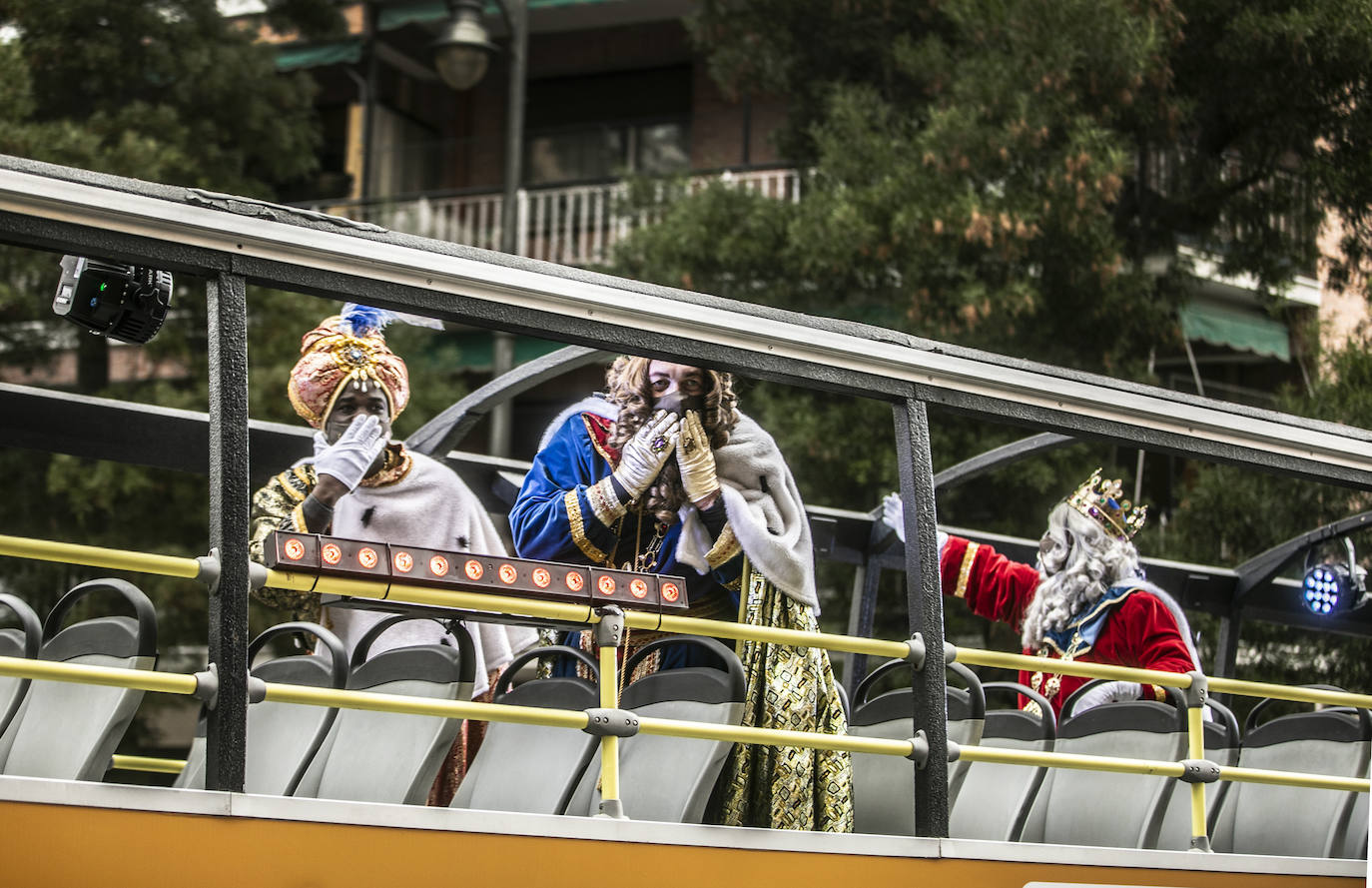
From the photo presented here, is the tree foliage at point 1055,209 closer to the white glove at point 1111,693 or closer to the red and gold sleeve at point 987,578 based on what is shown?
the red and gold sleeve at point 987,578

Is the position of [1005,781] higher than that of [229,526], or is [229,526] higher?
[229,526]

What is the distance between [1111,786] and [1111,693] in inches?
31.0

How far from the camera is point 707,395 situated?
5395 millimetres

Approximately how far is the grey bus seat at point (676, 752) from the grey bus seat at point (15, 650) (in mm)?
1427

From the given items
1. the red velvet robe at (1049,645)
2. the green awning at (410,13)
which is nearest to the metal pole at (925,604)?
the red velvet robe at (1049,645)

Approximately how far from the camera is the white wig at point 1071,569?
7.04 metres

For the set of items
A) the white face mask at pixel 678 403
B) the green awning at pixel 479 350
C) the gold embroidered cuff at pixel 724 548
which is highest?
the green awning at pixel 479 350

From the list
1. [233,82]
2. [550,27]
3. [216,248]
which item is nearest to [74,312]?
[216,248]

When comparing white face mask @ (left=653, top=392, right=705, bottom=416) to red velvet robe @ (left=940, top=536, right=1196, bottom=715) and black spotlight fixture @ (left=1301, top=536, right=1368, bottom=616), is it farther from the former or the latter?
black spotlight fixture @ (left=1301, top=536, right=1368, bottom=616)

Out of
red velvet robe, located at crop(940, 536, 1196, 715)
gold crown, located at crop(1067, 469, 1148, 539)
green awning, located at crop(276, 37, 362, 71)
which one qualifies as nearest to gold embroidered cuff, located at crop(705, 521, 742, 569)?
red velvet robe, located at crop(940, 536, 1196, 715)

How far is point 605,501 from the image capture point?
17.1 feet

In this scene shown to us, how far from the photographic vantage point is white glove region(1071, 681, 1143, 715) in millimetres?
6418

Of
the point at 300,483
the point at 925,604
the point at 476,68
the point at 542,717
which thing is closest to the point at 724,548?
the point at 925,604

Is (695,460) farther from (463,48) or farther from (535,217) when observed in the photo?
(535,217)
